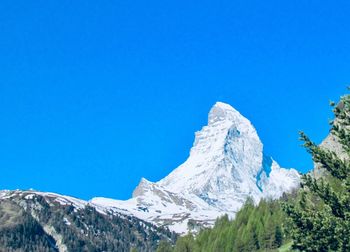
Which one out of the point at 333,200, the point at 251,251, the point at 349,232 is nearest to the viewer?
the point at 349,232

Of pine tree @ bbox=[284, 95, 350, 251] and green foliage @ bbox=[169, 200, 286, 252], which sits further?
green foliage @ bbox=[169, 200, 286, 252]

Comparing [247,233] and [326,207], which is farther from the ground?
[247,233]

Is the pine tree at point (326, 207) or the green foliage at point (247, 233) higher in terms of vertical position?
the green foliage at point (247, 233)

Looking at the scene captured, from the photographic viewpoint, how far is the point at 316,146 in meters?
31.1

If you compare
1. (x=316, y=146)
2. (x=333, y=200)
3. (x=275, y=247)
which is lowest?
(x=333, y=200)

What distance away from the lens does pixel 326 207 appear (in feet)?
94.8

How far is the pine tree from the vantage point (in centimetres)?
2784

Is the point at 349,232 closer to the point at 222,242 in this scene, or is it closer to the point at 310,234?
the point at 310,234

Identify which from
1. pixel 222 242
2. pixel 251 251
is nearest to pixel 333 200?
pixel 251 251

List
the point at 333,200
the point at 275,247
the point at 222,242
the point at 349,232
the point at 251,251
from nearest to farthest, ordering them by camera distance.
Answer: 1. the point at 349,232
2. the point at 333,200
3. the point at 275,247
4. the point at 251,251
5. the point at 222,242

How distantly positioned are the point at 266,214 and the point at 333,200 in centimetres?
14104

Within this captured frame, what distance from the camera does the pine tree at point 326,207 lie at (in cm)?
2784

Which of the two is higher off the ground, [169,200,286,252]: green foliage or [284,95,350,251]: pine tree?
[169,200,286,252]: green foliage

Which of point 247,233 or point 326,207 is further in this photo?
point 247,233
